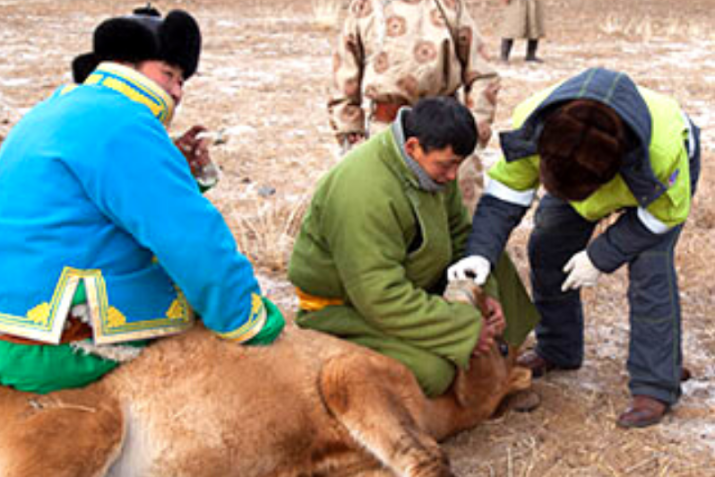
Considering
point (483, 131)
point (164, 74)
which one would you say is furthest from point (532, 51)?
point (164, 74)

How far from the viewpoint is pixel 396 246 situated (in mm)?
3023

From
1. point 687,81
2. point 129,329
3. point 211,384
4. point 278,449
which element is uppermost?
point 129,329

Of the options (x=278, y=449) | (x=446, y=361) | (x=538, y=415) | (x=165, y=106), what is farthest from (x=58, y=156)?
(x=538, y=415)

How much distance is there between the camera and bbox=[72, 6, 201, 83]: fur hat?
2.59m

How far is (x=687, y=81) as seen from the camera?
33.1 feet

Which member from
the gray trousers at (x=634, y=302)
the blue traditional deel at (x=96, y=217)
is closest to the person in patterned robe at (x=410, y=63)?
the gray trousers at (x=634, y=302)

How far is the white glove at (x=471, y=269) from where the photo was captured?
10.9 feet

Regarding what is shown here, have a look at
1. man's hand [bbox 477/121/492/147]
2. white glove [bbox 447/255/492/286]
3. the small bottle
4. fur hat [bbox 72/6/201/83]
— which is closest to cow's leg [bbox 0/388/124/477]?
the small bottle

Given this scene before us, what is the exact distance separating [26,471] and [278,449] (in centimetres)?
76

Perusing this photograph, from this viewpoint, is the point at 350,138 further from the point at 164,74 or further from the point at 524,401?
the point at 164,74

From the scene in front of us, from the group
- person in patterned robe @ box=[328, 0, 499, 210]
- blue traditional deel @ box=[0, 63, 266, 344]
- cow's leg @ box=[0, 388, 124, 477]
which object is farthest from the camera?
person in patterned robe @ box=[328, 0, 499, 210]

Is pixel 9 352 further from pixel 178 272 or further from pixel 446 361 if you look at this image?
pixel 446 361

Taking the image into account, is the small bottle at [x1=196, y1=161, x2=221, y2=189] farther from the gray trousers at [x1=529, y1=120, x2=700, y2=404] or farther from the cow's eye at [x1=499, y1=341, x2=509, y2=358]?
the gray trousers at [x1=529, y1=120, x2=700, y2=404]

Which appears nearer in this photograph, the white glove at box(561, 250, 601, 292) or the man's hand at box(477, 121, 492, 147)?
the white glove at box(561, 250, 601, 292)
